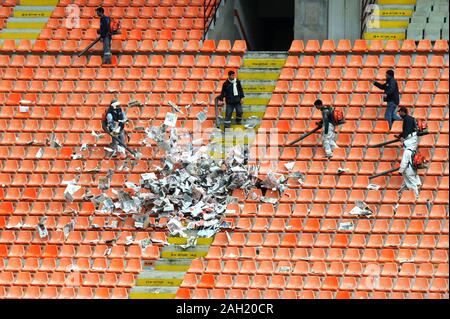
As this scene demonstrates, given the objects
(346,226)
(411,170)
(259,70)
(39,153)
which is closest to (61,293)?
(39,153)

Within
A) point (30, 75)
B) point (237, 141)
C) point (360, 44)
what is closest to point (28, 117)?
point (30, 75)

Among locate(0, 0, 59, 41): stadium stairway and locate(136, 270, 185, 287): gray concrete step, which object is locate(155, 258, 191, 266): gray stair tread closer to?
locate(136, 270, 185, 287): gray concrete step

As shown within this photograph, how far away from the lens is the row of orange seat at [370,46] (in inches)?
1455

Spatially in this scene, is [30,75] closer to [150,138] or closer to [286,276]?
[150,138]

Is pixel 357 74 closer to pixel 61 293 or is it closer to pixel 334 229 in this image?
pixel 334 229

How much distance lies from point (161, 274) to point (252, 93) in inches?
194

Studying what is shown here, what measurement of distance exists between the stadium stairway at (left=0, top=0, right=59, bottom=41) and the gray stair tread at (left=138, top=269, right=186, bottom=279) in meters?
7.65

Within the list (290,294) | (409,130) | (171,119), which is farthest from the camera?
(171,119)

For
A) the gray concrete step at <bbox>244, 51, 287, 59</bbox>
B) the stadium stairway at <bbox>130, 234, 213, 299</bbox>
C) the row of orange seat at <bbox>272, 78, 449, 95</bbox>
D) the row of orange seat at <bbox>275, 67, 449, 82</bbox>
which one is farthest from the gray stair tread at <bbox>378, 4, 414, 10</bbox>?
the stadium stairway at <bbox>130, 234, 213, 299</bbox>

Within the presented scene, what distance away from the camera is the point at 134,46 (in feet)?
126

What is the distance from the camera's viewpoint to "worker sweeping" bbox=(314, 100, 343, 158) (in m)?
35.1

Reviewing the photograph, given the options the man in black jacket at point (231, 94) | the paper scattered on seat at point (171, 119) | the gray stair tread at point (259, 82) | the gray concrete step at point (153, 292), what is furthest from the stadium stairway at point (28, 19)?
the gray concrete step at point (153, 292)

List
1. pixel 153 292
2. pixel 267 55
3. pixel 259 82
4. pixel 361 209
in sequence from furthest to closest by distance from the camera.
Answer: pixel 267 55 < pixel 259 82 < pixel 361 209 < pixel 153 292

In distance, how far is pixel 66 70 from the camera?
125 feet
